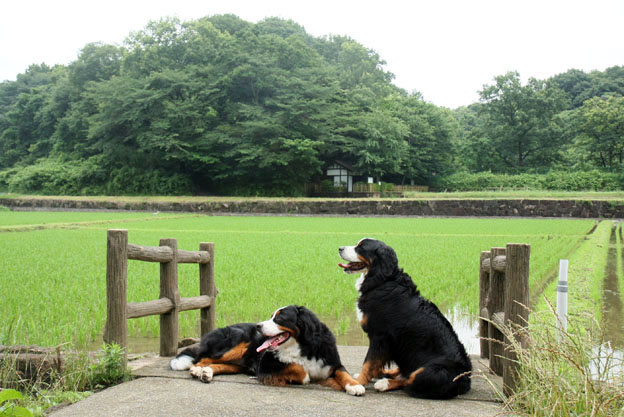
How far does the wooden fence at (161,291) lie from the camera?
387cm

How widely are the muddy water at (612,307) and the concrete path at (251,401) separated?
1044mm

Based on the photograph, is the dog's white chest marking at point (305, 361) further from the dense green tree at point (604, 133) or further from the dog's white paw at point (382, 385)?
the dense green tree at point (604, 133)

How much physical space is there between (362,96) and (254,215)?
16671 millimetres

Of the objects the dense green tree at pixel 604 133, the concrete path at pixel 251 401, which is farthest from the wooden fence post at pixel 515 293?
the dense green tree at pixel 604 133

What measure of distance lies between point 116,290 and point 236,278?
529cm

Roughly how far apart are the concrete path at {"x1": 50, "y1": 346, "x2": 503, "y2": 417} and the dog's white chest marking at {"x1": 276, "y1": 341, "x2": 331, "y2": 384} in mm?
82

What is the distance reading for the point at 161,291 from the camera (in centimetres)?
457

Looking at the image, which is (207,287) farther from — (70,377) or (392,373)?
(392,373)

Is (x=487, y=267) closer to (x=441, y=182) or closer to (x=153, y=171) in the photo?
(x=153, y=171)

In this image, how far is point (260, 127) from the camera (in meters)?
38.1

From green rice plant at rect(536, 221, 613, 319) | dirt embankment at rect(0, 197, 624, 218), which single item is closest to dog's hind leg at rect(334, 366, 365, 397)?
green rice plant at rect(536, 221, 613, 319)

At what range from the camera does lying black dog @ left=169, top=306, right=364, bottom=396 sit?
3.38 metres

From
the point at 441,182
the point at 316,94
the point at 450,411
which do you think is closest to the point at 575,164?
the point at 441,182

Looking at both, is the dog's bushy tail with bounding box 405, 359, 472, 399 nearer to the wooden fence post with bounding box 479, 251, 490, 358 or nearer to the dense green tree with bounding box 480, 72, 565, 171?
the wooden fence post with bounding box 479, 251, 490, 358
